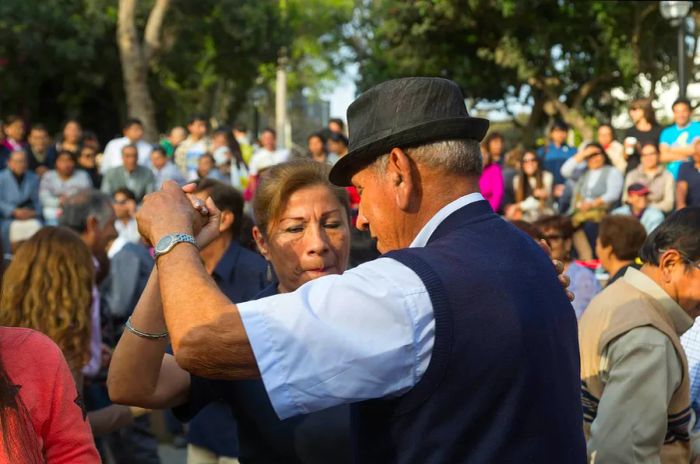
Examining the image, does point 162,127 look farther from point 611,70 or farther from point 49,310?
point 49,310

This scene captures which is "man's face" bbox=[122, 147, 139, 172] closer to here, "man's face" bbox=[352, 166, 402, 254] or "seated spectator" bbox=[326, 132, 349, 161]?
"seated spectator" bbox=[326, 132, 349, 161]

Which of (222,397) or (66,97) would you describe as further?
(66,97)

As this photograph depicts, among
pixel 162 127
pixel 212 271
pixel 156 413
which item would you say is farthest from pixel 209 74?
pixel 212 271

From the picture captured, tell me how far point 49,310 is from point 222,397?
1.68 m

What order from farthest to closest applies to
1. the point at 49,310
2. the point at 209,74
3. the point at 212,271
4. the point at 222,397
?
the point at 209,74, the point at 212,271, the point at 49,310, the point at 222,397

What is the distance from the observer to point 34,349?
2518 mm

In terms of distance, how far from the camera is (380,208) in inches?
99.7

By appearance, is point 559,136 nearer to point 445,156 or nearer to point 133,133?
point 133,133

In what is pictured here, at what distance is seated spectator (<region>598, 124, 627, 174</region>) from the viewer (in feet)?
43.4

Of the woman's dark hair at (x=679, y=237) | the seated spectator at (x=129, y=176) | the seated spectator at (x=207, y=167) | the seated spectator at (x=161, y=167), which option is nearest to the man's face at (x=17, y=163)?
the seated spectator at (x=129, y=176)

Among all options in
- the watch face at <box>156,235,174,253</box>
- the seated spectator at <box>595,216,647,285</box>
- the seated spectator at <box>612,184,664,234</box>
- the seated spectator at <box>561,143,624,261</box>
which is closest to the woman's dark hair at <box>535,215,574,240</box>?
the seated spectator at <box>595,216,647,285</box>

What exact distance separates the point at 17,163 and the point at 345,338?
1117 centimetres

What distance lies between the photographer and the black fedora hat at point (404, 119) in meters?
2.45

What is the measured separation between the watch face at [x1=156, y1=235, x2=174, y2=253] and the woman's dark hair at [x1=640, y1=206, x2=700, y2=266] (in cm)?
205
